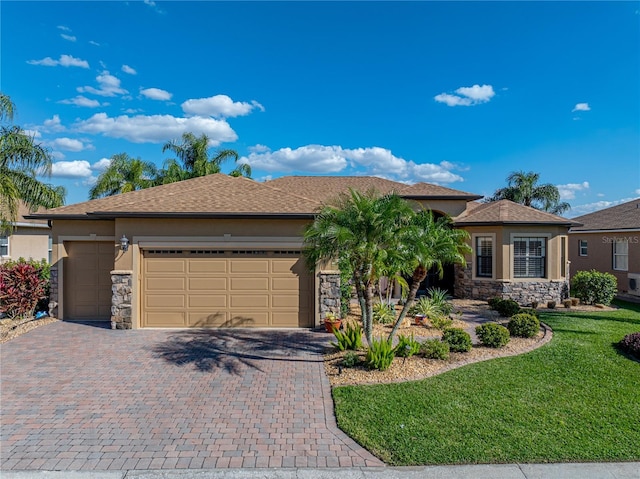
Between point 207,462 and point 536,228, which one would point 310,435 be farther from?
point 536,228

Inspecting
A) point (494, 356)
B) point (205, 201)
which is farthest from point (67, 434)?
point (494, 356)

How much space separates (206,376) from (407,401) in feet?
12.4

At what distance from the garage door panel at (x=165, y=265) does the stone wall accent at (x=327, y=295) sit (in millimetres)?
4041

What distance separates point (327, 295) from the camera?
10359 mm

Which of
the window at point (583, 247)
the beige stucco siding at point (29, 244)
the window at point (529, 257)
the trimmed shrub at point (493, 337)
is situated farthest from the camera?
the window at point (583, 247)

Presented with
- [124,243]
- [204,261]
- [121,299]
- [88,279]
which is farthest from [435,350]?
[88,279]

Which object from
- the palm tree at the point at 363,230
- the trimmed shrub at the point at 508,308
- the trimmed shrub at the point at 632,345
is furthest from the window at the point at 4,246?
the trimmed shrub at the point at 632,345

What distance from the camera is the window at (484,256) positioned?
14.9m

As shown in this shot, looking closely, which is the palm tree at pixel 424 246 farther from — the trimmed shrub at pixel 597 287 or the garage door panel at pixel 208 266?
the trimmed shrub at pixel 597 287

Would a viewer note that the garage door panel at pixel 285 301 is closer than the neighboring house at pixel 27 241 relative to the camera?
Yes

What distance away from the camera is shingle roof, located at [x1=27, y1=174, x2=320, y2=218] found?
398 inches

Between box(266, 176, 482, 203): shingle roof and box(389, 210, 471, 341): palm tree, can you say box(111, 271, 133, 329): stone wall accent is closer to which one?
box(389, 210, 471, 341): palm tree

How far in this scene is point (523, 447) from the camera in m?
4.42

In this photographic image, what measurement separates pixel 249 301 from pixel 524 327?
736 cm
